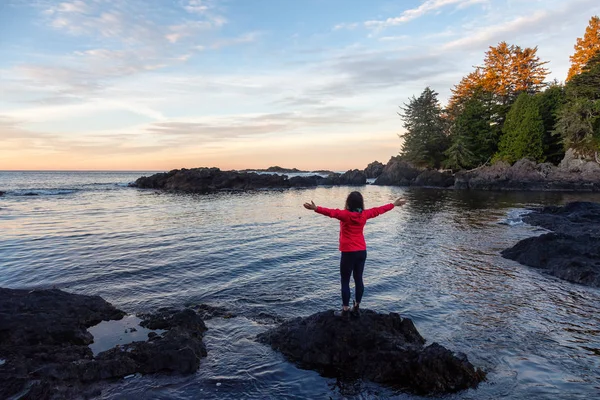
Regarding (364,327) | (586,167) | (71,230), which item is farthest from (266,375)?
(586,167)

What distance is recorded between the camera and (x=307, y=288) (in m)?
11.4

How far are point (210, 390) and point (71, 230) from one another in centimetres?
1993

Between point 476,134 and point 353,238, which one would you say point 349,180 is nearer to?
point 476,134

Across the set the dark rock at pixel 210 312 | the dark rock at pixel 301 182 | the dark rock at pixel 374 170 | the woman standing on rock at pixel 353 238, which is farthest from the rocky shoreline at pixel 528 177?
the dark rock at pixel 210 312

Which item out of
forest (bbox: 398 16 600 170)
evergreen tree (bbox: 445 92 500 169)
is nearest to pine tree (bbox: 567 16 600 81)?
forest (bbox: 398 16 600 170)

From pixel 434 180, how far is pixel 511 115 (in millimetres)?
15206

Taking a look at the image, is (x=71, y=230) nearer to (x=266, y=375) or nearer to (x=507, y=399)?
(x=266, y=375)

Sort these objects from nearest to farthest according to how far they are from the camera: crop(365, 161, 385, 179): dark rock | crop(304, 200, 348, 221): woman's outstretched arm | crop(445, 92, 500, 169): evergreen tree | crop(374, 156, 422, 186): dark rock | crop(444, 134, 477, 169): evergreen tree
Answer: crop(304, 200, 348, 221): woman's outstretched arm < crop(444, 134, 477, 169): evergreen tree < crop(445, 92, 500, 169): evergreen tree < crop(374, 156, 422, 186): dark rock < crop(365, 161, 385, 179): dark rock

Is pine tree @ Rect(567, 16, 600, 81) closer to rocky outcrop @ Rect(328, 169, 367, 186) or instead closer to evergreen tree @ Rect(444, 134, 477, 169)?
evergreen tree @ Rect(444, 134, 477, 169)

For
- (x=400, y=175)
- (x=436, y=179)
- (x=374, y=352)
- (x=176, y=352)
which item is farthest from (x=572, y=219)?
(x=400, y=175)

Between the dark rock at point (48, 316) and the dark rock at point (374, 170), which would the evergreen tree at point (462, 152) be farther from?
the dark rock at point (48, 316)

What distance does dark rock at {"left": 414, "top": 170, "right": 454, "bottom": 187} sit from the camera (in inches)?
2409

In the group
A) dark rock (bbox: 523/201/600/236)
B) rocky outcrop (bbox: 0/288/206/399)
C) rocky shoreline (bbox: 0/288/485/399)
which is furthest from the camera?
dark rock (bbox: 523/201/600/236)

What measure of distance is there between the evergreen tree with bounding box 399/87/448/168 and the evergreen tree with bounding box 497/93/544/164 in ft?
52.8
